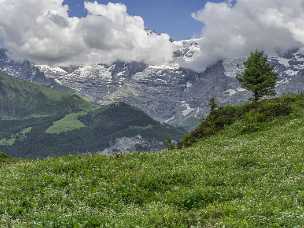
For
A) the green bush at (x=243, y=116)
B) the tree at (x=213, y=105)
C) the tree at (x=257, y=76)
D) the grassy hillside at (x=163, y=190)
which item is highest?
the tree at (x=257, y=76)

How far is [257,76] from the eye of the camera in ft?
268

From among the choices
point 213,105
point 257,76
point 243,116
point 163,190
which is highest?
point 257,76

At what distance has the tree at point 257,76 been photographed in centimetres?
8088

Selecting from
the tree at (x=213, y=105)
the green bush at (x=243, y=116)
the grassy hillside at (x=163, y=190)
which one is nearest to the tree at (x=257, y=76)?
the tree at (x=213, y=105)

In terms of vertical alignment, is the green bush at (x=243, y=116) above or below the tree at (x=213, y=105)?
below

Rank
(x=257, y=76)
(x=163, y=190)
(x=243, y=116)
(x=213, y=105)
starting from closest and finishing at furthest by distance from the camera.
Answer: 1. (x=163, y=190)
2. (x=243, y=116)
3. (x=213, y=105)
4. (x=257, y=76)

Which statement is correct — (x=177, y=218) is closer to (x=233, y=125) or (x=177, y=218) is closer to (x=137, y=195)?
(x=137, y=195)

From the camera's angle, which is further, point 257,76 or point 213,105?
point 257,76

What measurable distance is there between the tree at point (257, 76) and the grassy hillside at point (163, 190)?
4703 cm

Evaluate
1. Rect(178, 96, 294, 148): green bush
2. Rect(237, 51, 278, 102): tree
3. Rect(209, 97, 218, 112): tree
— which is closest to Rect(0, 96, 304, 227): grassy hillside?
Rect(178, 96, 294, 148): green bush

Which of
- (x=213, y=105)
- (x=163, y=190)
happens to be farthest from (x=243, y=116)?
(x=163, y=190)

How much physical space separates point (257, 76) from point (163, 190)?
201ft

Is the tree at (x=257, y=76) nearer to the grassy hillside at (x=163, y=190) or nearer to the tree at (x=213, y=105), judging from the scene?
the tree at (x=213, y=105)

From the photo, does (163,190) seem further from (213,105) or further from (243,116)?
(213,105)
